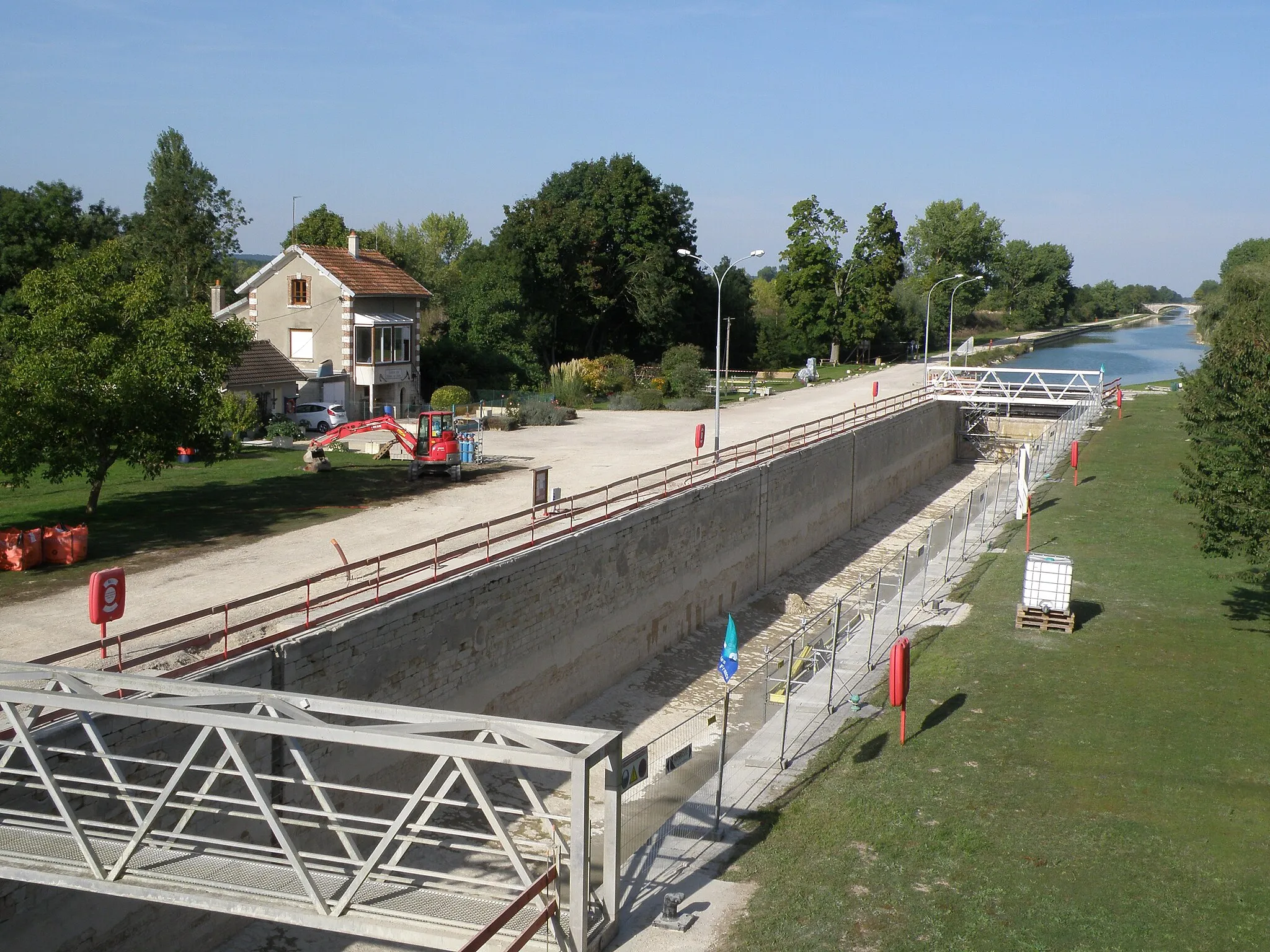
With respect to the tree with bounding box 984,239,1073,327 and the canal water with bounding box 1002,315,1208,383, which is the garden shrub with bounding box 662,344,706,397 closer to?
the canal water with bounding box 1002,315,1208,383

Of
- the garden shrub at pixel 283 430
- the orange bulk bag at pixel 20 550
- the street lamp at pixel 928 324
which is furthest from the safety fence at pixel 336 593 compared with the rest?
the street lamp at pixel 928 324

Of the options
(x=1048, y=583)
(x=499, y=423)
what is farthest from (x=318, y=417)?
(x=1048, y=583)

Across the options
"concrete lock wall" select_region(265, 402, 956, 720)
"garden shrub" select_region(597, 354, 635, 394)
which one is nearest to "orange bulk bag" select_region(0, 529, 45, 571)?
"concrete lock wall" select_region(265, 402, 956, 720)

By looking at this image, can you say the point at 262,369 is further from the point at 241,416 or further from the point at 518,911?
the point at 518,911

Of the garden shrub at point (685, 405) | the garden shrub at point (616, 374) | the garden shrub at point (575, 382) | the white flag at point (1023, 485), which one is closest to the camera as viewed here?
the white flag at point (1023, 485)

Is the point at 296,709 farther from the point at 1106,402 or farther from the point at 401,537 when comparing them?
the point at 1106,402

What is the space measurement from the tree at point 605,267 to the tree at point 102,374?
3433 centimetres

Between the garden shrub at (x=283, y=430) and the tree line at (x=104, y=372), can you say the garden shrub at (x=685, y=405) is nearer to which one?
the garden shrub at (x=283, y=430)

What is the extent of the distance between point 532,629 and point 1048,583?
11.0 metres

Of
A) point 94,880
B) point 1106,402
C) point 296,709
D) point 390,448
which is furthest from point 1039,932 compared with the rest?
point 1106,402

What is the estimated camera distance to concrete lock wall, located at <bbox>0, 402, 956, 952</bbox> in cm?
1288

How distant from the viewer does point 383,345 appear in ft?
147

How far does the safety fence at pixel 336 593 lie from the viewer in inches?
563

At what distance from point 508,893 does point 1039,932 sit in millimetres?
6565
